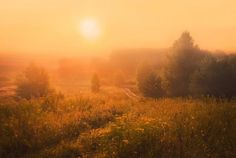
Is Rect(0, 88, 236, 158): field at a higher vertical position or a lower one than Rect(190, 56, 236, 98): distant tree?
lower

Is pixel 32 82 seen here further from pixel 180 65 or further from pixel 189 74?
pixel 189 74

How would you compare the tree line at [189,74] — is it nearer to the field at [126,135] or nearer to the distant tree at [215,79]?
the distant tree at [215,79]

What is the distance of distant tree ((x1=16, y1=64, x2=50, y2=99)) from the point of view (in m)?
40.5

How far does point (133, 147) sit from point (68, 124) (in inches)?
200

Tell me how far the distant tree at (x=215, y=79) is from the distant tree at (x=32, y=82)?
54.6 ft

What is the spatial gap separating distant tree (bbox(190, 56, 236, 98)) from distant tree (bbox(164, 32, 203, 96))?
10.4 feet

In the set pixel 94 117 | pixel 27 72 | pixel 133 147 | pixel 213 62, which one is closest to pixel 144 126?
pixel 133 147

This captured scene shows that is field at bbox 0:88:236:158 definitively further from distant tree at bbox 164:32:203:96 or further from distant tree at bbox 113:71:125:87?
distant tree at bbox 113:71:125:87

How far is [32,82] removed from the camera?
40.7 m

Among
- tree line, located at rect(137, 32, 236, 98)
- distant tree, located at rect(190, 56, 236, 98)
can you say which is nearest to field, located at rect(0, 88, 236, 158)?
tree line, located at rect(137, 32, 236, 98)

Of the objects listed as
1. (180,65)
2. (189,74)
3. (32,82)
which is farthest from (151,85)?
(32,82)

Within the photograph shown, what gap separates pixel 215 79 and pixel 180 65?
5.76 metres

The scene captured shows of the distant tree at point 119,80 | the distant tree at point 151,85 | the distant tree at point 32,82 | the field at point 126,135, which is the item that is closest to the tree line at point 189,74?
the distant tree at point 151,85

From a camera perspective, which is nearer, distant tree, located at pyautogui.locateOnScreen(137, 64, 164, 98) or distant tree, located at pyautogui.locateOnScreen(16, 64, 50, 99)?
distant tree, located at pyautogui.locateOnScreen(16, 64, 50, 99)
